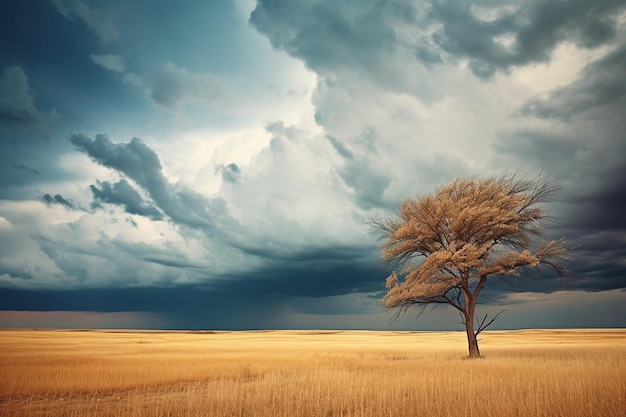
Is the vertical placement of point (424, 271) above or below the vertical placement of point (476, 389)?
above

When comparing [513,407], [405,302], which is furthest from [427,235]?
[513,407]

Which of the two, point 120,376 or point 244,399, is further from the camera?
point 120,376

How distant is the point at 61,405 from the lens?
1480 cm

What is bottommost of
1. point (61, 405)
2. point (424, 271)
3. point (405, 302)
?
point (61, 405)

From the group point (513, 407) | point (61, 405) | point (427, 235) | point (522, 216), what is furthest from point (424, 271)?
point (61, 405)

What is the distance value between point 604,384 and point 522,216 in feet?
53.9

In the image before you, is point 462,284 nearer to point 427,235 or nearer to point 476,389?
point 427,235

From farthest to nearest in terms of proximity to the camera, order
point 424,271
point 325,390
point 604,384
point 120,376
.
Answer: point 424,271 → point 120,376 → point 325,390 → point 604,384

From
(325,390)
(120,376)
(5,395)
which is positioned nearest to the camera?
(325,390)

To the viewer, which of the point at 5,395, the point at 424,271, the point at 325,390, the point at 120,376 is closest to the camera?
the point at 325,390

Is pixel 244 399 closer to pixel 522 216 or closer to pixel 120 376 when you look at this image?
pixel 120 376

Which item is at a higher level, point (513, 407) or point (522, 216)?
point (522, 216)

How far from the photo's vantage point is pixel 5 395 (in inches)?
651

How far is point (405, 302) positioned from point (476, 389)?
51.7ft
